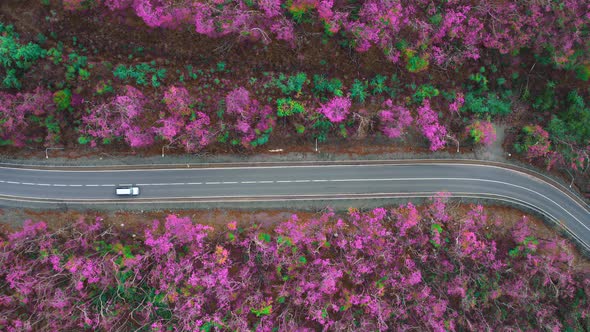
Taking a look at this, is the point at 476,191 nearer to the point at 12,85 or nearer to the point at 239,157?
the point at 239,157

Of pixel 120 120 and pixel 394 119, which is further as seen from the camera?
pixel 394 119

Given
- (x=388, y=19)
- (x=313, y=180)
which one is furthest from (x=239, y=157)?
(x=388, y=19)

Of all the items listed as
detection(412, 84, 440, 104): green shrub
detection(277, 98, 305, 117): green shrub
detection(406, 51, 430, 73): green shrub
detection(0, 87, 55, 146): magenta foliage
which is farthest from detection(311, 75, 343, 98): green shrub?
detection(0, 87, 55, 146): magenta foliage

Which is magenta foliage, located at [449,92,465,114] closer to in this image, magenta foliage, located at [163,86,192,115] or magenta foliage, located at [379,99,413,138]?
magenta foliage, located at [379,99,413,138]

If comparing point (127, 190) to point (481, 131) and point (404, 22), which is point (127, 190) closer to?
point (404, 22)

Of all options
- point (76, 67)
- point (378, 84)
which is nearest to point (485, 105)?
point (378, 84)

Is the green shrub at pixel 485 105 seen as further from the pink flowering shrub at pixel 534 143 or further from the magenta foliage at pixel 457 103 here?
the pink flowering shrub at pixel 534 143

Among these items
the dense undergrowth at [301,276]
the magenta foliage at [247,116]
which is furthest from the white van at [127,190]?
the magenta foliage at [247,116]

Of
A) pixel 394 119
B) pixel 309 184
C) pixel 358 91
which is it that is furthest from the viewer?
pixel 309 184
